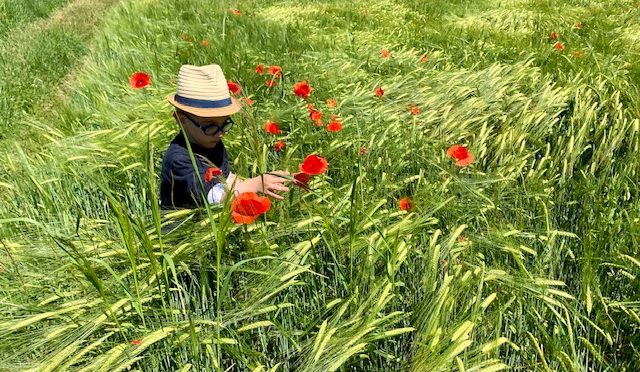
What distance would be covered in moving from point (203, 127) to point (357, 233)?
0.86 m

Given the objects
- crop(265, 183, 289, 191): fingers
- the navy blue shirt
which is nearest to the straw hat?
the navy blue shirt

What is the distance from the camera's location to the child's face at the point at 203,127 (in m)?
2.07

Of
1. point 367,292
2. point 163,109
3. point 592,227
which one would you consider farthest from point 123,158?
point 592,227

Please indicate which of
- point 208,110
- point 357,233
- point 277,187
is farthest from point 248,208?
point 208,110

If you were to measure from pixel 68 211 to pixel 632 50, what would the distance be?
382 cm

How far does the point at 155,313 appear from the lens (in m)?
1.40

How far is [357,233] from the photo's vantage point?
1.57 metres

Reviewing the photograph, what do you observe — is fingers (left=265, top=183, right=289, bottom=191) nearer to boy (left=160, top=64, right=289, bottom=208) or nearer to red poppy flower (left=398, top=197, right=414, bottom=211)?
boy (left=160, top=64, right=289, bottom=208)

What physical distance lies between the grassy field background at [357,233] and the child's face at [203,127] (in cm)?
24

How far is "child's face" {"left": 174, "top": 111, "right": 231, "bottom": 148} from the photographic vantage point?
6.78 feet

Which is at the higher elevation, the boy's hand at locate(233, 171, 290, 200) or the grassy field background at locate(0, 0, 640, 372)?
the boy's hand at locate(233, 171, 290, 200)

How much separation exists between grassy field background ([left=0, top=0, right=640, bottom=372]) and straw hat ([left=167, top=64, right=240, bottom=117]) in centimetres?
26

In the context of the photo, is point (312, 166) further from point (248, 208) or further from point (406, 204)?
point (406, 204)

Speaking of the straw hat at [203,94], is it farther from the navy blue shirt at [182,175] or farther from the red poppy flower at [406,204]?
the red poppy flower at [406,204]
